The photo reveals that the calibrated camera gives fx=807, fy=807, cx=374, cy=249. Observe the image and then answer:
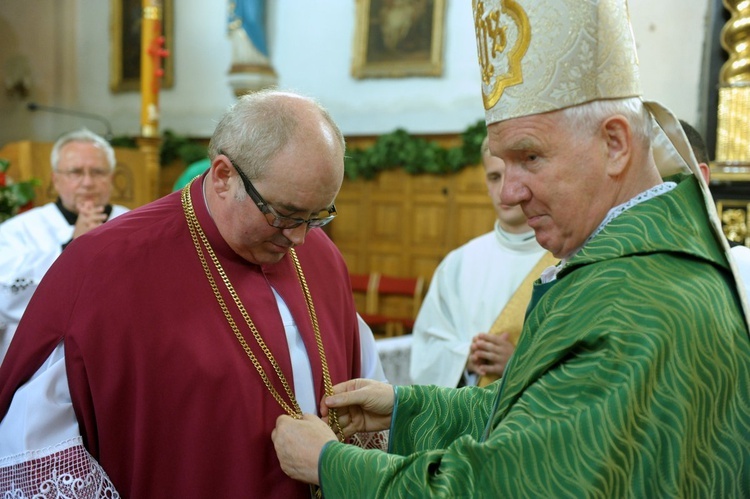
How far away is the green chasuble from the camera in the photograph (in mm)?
1468

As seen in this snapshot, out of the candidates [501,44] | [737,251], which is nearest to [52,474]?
[501,44]

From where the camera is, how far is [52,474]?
6.22 feet

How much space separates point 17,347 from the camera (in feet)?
6.69

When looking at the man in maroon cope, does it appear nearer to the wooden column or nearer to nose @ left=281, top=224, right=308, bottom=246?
nose @ left=281, top=224, right=308, bottom=246

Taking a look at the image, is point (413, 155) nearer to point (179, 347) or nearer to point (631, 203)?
point (179, 347)

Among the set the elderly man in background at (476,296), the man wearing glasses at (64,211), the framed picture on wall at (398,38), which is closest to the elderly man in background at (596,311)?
the elderly man in background at (476,296)

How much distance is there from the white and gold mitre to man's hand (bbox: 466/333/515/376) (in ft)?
5.65

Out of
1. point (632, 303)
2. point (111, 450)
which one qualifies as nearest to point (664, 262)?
point (632, 303)

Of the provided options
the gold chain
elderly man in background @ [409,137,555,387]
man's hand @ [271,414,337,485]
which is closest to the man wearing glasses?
elderly man in background @ [409,137,555,387]

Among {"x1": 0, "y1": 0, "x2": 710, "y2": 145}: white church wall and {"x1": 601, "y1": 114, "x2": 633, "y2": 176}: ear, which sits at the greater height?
{"x1": 0, "y1": 0, "x2": 710, "y2": 145}: white church wall

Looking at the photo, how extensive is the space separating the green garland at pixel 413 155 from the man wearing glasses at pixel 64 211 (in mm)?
4385

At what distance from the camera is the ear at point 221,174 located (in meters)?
2.13

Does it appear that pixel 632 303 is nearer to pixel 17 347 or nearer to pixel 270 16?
pixel 17 347

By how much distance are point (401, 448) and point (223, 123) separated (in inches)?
39.4
